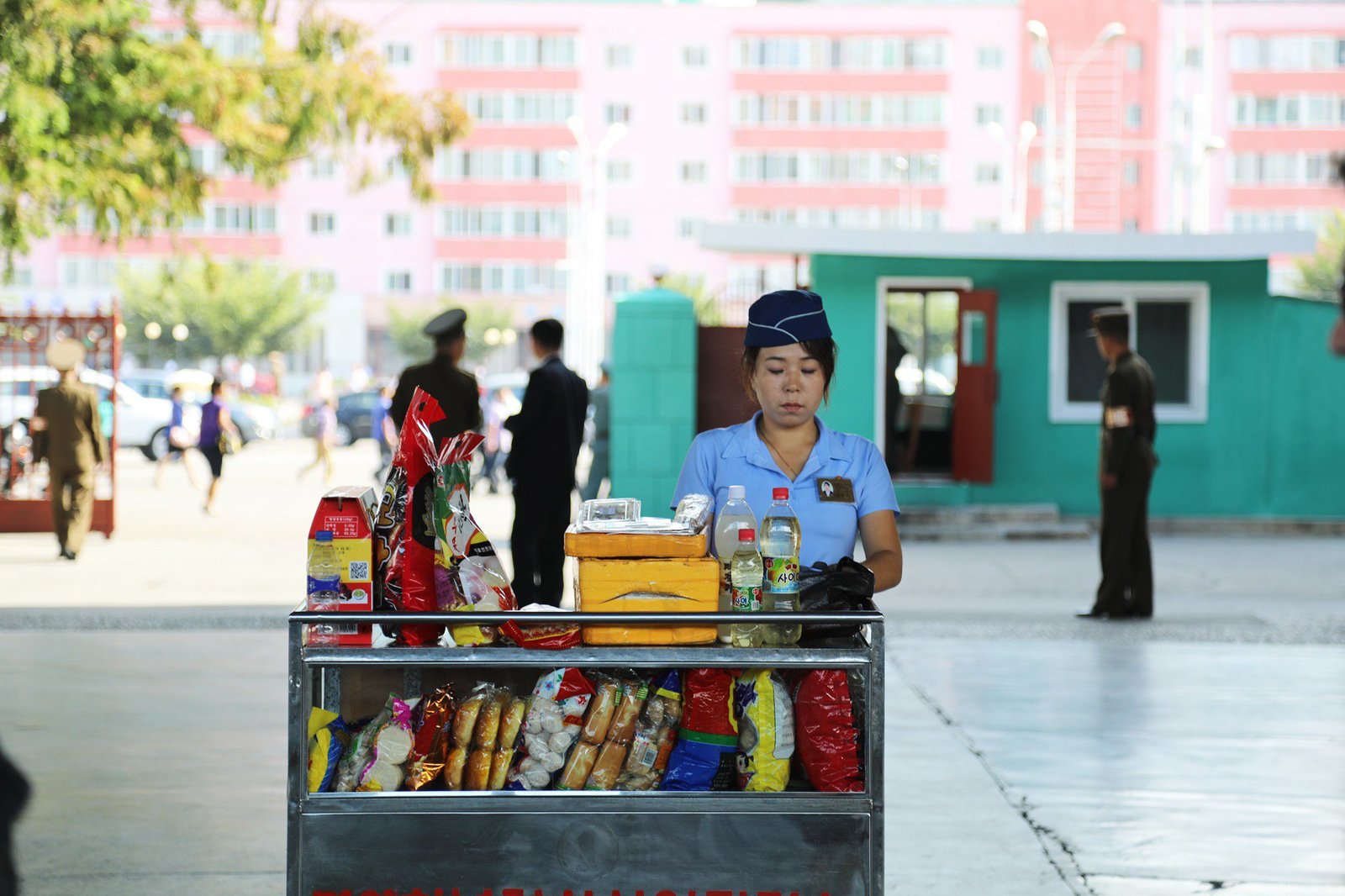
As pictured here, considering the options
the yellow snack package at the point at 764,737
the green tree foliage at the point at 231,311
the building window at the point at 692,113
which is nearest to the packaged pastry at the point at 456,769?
the yellow snack package at the point at 764,737

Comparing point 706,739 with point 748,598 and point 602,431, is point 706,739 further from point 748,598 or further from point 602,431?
point 602,431

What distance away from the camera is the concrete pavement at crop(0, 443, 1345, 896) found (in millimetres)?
5602

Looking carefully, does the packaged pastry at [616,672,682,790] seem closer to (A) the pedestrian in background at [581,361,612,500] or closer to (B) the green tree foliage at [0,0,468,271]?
(B) the green tree foliage at [0,0,468,271]

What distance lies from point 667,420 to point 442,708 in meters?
13.5

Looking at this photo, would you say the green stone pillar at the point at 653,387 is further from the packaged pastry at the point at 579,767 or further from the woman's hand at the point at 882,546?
the packaged pastry at the point at 579,767

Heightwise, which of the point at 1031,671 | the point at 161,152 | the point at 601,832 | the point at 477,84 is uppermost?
the point at 477,84

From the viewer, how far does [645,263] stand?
79062 millimetres

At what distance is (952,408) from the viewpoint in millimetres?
19797

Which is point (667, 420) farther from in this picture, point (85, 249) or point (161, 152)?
point (85, 249)

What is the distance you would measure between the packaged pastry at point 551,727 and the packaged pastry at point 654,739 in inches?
4.5

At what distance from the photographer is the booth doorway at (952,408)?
18297 mm

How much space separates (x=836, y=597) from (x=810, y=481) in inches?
30.7

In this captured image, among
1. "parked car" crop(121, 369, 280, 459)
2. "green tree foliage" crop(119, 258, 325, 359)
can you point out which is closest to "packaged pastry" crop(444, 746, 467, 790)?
"parked car" crop(121, 369, 280, 459)

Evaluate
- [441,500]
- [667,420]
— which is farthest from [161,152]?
[441,500]
